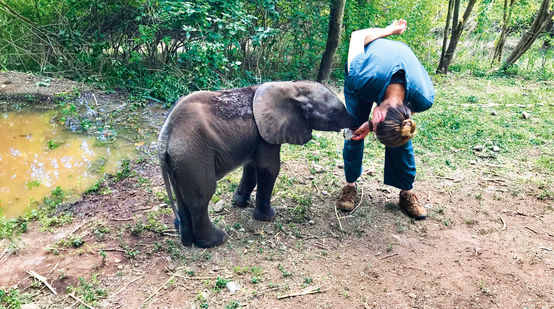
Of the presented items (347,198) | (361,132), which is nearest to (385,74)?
(361,132)

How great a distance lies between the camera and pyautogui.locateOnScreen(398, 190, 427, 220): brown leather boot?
4.25 m

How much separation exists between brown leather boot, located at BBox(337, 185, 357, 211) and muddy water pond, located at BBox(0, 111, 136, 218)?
296 cm

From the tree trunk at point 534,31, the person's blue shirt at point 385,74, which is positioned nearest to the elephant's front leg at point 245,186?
the person's blue shirt at point 385,74

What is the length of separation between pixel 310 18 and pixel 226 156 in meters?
5.76

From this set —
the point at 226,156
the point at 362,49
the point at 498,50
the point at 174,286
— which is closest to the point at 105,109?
the point at 226,156

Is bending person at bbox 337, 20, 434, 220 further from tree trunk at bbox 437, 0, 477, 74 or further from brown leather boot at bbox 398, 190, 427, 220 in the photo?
tree trunk at bbox 437, 0, 477, 74

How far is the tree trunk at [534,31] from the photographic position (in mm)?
10219

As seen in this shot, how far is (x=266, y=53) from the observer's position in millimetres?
8500

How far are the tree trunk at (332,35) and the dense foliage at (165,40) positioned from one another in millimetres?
406

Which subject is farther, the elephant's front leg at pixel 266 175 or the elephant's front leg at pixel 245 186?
the elephant's front leg at pixel 245 186

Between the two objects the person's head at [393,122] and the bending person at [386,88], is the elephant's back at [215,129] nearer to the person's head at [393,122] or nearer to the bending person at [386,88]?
the bending person at [386,88]

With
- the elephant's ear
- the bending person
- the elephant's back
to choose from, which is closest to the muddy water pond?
the elephant's back

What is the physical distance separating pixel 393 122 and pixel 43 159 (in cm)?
464

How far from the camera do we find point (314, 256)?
3.63 meters
